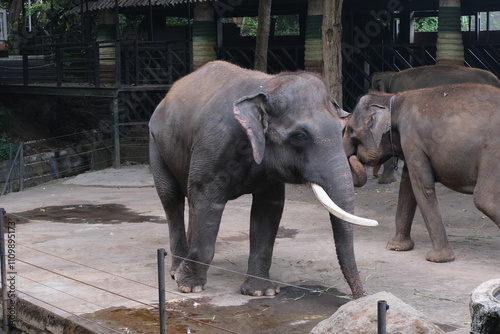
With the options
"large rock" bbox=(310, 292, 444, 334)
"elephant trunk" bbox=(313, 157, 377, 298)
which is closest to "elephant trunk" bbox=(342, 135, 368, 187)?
"elephant trunk" bbox=(313, 157, 377, 298)

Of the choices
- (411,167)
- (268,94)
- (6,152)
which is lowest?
(6,152)

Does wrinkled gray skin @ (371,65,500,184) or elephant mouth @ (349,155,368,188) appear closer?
elephant mouth @ (349,155,368,188)

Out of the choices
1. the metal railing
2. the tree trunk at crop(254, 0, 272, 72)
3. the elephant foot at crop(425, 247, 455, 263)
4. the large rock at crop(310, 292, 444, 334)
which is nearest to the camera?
the large rock at crop(310, 292, 444, 334)

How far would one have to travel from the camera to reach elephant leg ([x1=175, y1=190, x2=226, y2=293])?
24.2 feet

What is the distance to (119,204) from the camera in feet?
42.8

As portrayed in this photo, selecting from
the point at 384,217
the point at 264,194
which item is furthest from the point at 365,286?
the point at 384,217

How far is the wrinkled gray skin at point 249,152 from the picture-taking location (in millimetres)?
6770

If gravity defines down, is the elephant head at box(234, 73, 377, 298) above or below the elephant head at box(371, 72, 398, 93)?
above

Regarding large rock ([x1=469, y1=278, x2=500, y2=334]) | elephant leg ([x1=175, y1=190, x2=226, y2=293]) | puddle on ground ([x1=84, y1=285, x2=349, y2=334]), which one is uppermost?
large rock ([x1=469, y1=278, x2=500, y2=334])

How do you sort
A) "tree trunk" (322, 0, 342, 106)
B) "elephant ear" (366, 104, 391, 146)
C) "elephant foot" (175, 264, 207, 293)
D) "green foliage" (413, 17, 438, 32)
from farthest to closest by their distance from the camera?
"green foliage" (413, 17, 438, 32) < "tree trunk" (322, 0, 342, 106) < "elephant ear" (366, 104, 391, 146) < "elephant foot" (175, 264, 207, 293)

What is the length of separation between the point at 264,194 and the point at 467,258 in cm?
263

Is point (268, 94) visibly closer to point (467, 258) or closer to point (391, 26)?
point (467, 258)

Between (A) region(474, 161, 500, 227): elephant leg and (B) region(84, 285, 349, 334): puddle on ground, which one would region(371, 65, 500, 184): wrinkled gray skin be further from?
(B) region(84, 285, 349, 334): puddle on ground

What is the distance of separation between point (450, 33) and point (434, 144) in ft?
23.1
